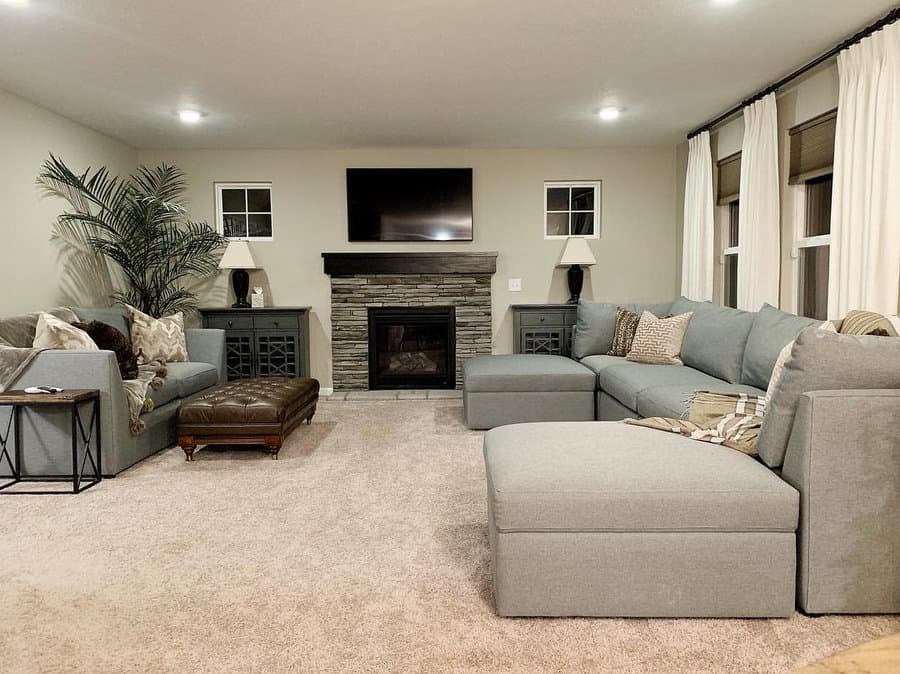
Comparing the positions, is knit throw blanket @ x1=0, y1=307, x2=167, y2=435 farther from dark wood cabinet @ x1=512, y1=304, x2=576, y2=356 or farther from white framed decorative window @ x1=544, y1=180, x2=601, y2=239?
white framed decorative window @ x1=544, y1=180, x2=601, y2=239

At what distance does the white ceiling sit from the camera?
3266 millimetres

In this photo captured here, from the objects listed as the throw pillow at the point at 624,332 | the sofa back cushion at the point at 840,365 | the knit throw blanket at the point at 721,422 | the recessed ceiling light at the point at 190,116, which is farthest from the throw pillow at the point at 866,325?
the recessed ceiling light at the point at 190,116

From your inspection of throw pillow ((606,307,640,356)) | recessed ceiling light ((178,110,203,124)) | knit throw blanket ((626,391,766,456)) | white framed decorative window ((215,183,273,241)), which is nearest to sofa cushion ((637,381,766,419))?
knit throw blanket ((626,391,766,456))

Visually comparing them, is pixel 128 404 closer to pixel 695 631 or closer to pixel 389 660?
pixel 389 660

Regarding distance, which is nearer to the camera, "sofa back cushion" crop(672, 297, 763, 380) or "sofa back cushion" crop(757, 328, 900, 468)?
"sofa back cushion" crop(757, 328, 900, 468)

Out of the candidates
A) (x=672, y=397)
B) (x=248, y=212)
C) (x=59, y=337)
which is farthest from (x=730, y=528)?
(x=248, y=212)

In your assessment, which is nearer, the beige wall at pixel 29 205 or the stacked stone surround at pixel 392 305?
the beige wall at pixel 29 205

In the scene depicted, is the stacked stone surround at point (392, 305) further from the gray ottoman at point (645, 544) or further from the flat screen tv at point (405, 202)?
the gray ottoman at point (645, 544)

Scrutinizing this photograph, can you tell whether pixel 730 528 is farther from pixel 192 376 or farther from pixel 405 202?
pixel 405 202

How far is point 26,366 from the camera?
3623 mm

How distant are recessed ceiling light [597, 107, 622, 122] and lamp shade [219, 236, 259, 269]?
135 inches

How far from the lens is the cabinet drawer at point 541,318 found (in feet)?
21.2

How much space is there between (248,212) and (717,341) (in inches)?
A: 188

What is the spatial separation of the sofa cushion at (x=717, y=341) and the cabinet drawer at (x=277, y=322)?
11.8 feet
